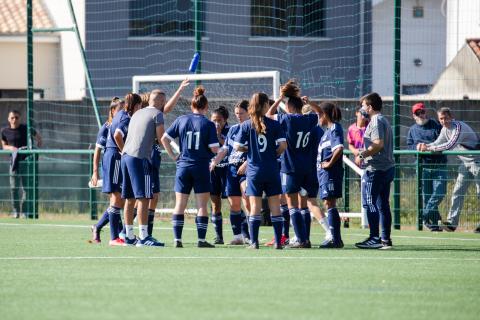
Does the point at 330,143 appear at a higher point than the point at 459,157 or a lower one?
higher

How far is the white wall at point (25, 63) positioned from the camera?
36.3 metres

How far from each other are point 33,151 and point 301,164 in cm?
886

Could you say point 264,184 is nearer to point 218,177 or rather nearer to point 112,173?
point 218,177

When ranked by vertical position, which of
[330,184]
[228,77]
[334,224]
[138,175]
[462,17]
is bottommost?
[334,224]

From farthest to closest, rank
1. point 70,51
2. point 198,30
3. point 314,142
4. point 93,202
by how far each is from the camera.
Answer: point 70,51
point 93,202
point 198,30
point 314,142

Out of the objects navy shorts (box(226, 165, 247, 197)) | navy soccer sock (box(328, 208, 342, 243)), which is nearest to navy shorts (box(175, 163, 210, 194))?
navy shorts (box(226, 165, 247, 197))

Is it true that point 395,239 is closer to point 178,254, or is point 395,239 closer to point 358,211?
point 358,211

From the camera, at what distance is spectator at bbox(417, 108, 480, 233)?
60.4 ft

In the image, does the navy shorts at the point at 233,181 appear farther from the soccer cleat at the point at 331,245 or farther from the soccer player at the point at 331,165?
the soccer cleat at the point at 331,245

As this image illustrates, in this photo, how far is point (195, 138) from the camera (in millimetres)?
14062

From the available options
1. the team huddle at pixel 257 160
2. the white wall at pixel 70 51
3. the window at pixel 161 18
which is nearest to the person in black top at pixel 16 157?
the team huddle at pixel 257 160

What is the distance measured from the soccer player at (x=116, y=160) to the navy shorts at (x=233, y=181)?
1465 mm

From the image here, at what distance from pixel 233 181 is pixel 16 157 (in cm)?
815

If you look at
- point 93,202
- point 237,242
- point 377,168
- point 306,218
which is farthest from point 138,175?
point 93,202
